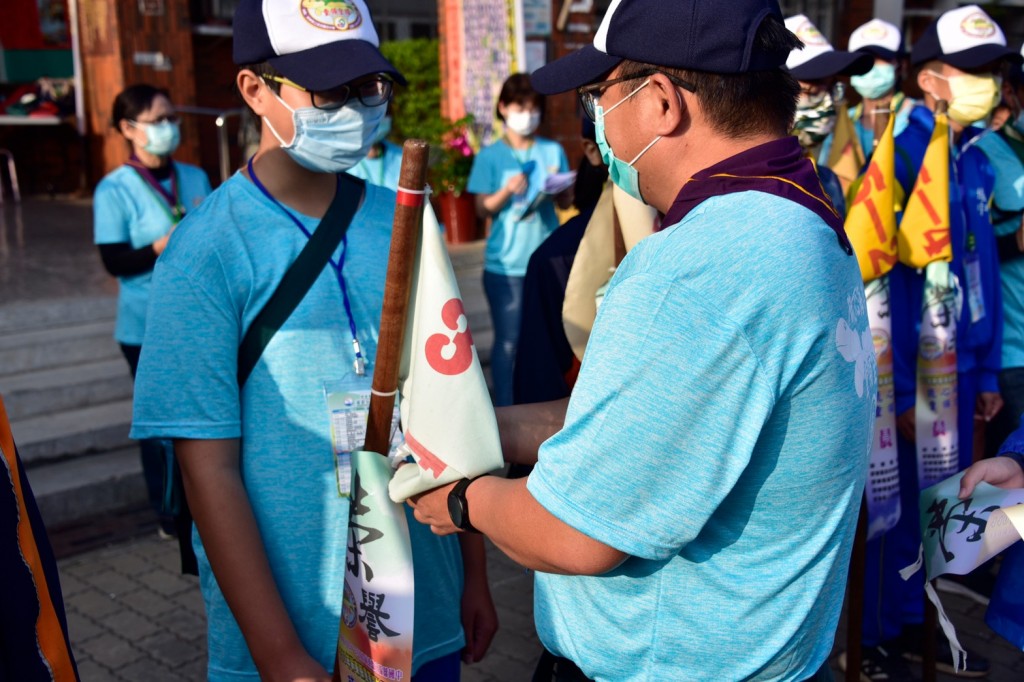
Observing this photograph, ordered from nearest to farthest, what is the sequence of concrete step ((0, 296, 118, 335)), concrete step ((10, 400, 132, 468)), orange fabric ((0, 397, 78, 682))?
orange fabric ((0, 397, 78, 682)) → concrete step ((10, 400, 132, 468)) → concrete step ((0, 296, 118, 335))

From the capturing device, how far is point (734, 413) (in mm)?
1327

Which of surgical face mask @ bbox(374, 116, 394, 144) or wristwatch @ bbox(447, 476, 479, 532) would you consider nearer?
wristwatch @ bbox(447, 476, 479, 532)

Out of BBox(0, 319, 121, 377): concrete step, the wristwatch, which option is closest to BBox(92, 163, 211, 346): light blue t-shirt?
BBox(0, 319, 121, 377): concrete step

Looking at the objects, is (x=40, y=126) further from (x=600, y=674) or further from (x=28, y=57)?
(x=600, y=674)

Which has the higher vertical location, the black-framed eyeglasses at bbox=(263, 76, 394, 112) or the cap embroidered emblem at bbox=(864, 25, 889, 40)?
the cap embroidered emblem at bbox=(864, 25, 889, 40)

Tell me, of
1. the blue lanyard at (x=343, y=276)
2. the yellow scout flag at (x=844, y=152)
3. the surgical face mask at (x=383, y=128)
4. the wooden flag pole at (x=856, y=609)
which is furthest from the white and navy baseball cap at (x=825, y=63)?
the blue lanyard at (x=343, y=276)

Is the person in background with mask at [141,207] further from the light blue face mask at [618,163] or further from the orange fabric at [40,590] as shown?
the light blue face mask at [618,163]

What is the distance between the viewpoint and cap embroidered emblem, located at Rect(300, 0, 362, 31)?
6.77 feet

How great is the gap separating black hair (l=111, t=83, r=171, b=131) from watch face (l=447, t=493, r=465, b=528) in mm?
4461

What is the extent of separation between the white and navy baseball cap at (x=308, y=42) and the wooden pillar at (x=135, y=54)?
10793 millimetres

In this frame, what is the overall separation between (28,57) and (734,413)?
15.4m

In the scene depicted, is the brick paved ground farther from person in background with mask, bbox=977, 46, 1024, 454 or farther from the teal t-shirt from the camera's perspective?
the teal t-shirt

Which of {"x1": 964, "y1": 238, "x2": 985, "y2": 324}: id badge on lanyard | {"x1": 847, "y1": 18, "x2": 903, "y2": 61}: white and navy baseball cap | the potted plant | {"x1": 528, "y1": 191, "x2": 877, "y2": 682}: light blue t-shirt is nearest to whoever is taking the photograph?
{"x1": 528, "y1": 191, "x2": 877, "y2": 682}: light blue t-shirt

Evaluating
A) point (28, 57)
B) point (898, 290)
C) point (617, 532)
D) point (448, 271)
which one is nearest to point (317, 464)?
point (448, 271)
